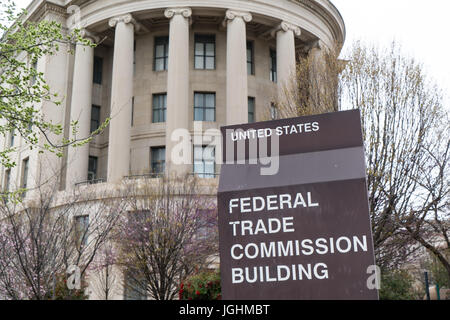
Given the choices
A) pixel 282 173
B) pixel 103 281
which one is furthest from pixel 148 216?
pixel 282 173

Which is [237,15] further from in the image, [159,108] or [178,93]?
[159,108]

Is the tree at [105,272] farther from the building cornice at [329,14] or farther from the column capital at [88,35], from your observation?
the building cornice at [329,14]

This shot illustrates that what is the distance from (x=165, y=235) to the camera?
19.7 m

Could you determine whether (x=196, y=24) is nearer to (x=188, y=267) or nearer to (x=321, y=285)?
(x=188, y=267)

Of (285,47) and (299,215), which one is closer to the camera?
(299,215)

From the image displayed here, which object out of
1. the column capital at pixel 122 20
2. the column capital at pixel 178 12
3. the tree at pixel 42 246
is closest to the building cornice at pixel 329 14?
the column capital at pixel 178 12

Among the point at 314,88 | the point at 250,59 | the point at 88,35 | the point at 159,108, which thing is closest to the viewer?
the point at 314,88

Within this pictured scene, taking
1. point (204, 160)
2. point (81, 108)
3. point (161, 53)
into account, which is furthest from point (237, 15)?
point (81, 108)

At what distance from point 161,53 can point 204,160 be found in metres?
9.76

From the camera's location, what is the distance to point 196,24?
3791 cm

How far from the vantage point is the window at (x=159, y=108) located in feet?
121

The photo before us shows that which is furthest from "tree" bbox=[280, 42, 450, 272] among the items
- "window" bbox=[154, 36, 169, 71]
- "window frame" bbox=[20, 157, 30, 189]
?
"window frame" bbox=[20, 157, 30, 189]
